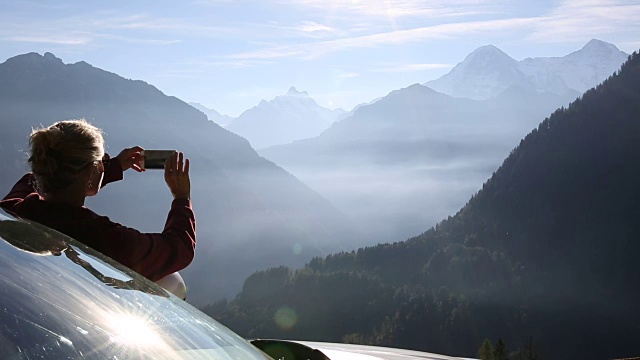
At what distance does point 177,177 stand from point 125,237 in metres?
0.39

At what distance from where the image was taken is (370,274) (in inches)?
7042

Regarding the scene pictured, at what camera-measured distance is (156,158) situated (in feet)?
11.6

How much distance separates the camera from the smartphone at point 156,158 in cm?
351

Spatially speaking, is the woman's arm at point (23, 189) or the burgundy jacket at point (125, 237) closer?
the burgundy jacket at point (125, 237)

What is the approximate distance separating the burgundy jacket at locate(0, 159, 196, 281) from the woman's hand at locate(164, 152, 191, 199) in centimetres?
14

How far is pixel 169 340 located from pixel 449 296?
175 m

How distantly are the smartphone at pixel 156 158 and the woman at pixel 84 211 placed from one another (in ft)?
0.98

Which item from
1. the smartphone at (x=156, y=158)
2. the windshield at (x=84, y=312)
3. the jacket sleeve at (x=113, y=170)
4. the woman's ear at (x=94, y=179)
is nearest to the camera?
the windshield at (x=84, y=312)

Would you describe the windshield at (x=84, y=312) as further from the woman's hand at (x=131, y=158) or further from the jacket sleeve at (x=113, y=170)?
the jacket sleeve at (x=113, y=170)

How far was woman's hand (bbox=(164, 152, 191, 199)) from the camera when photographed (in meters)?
3.38

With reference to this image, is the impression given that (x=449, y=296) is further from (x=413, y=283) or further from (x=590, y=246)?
(x=590, y=246)

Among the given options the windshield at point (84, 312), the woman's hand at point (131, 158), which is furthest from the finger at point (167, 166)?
the windshield at point (84, 312)

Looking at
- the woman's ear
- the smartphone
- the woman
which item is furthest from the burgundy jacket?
the smartphone

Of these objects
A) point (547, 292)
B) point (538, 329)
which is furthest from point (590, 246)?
point (538, 329)
